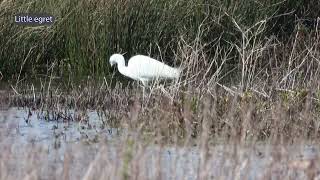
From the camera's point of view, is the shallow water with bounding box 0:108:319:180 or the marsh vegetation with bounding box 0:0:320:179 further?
the marsh vegetation with bounding box 0:0:320:179

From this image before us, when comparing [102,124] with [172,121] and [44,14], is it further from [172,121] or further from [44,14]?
[44,14]

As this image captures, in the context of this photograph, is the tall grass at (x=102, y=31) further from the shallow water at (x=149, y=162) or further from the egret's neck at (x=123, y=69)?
the shallow water at (x=149, y=162)

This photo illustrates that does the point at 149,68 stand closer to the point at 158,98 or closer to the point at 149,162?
the point at 158,98

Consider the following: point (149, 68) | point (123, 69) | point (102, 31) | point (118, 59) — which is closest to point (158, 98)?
point (149, 68)

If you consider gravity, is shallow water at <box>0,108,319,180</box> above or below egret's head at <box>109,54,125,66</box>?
below

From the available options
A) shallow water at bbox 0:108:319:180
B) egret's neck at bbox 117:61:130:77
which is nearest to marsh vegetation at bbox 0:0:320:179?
shallow water at bbox 0:108:319:180

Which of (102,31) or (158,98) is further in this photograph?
(102,31)

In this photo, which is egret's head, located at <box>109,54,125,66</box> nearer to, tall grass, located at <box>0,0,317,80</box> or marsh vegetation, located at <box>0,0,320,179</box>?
marsh vegetation, located at <box>0,0,320,179</box>

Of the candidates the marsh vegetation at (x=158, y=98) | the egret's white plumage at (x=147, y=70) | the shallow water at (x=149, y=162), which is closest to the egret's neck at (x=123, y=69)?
the egret's white plumage at (x=147, y=70)

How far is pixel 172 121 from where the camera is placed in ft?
22.3

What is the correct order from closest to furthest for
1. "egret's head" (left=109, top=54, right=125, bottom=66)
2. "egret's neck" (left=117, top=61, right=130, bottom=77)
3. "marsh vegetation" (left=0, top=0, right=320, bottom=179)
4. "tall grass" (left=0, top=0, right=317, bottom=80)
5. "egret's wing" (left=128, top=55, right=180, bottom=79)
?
"marsh vegetation" (left=0, top=0, right=320, bottom=179)
"egret's wing" (left=128, top=55, right=180, bottom=79)
"egret's neck" (left=117, top=61, right=130, bottom=77)
"egret's head" (left=109, top=54, right=125, bottom=66)
"tall grass" (left=0, top=0, right=317, bottom=80)

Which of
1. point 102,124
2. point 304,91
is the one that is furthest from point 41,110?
point 304,91

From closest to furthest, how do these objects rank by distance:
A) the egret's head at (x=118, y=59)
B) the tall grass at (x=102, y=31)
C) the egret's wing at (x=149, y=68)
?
the egret's wing at (x=149, y=68) → the egret's head at (x=118, y=59) → the tall grass at (x=102, y=31)

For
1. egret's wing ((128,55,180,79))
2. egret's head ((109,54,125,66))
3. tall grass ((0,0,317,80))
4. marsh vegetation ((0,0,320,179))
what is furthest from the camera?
tall grass ((0,0,317,80))
